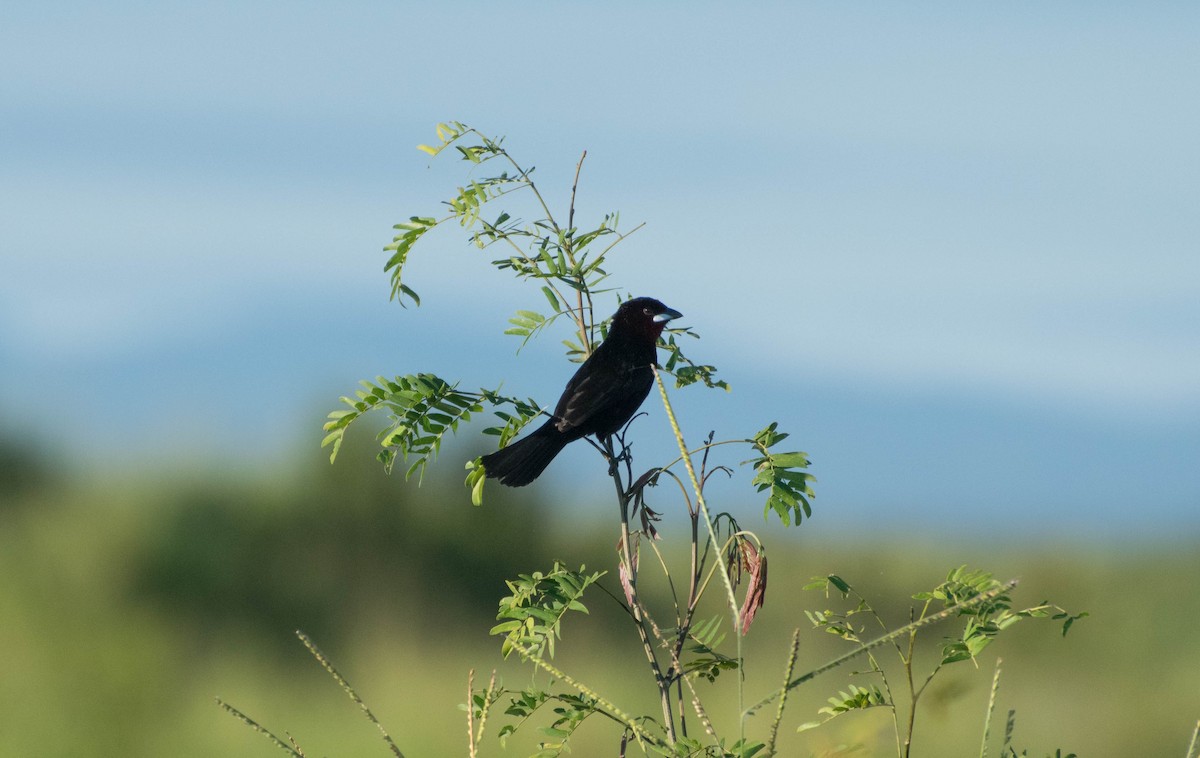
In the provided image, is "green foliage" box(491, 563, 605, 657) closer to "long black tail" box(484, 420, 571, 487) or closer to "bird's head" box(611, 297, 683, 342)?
"long black tail" box(484, 420, 571, 487)

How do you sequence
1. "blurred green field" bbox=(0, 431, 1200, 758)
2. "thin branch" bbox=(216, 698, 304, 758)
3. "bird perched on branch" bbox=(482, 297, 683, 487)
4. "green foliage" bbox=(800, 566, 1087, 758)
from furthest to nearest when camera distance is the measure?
"blurred green field" bbox=(0, 431, 1200, 758)
"bird perched on branch" bbox=(482, 297, 683, 487)
"green foliage" bbox=(800, 566, 1087, 758)
"thin branch" bbox=(216, 698, 304, 758)

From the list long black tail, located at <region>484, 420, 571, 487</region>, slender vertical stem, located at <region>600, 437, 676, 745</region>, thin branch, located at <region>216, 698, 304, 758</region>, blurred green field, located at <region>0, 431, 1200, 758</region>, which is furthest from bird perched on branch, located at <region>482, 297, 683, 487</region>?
blurred green field, located at <region>0, 431, 1200, 758</region>

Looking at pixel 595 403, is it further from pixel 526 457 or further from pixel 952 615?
pixel 952 615

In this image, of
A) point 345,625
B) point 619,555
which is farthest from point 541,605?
point 345,625

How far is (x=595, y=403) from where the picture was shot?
3100 millimetres

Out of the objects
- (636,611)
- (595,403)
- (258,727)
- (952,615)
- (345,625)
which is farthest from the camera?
(345,625)

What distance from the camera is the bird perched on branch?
122 inches

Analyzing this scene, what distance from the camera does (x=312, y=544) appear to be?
16.6 m

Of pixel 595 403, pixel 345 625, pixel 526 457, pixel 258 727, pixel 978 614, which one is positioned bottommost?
pixel 345 625

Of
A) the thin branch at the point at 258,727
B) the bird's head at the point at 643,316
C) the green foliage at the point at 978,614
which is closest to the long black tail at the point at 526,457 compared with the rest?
the bird's head at the point at 643,316

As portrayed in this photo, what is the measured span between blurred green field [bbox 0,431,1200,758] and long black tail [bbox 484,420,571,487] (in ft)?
27.8

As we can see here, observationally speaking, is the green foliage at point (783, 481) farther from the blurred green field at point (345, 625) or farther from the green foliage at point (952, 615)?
the blurred green field at point (345, 625)

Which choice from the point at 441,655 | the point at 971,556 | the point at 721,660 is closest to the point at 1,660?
the point at 441,655

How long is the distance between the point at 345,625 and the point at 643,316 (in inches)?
543
